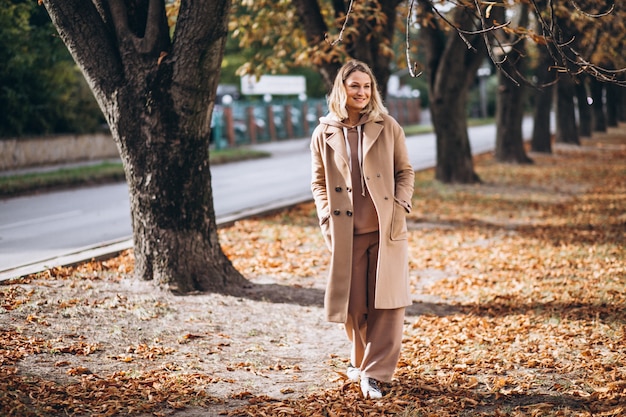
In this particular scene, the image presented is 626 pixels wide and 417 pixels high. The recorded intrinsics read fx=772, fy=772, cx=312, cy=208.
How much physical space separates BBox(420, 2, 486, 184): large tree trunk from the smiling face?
12460 mm

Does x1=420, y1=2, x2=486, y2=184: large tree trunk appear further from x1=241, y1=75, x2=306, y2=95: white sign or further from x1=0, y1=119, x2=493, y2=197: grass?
x1=241, y1=75, x2=306, y2=95: white sign

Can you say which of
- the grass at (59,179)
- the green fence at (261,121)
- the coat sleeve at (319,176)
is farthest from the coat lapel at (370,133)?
the green fence at (261,121)

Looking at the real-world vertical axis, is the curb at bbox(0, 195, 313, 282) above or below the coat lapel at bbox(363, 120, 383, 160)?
below

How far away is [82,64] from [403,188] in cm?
376

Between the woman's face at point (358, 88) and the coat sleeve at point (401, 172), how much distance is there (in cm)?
26

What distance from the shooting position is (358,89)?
492 cm

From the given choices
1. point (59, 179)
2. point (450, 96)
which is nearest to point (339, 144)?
point (450, 96)

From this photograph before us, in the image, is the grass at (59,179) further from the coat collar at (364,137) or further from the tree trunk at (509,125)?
the coat collar at (364,137)

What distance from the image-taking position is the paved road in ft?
31.7

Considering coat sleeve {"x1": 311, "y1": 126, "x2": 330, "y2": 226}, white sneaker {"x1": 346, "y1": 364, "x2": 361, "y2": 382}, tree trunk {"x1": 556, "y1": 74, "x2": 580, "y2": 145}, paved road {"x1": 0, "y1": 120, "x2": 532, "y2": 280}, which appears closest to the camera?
coat sleeve {"x1": 311, "y1": 126, "x2": 330, "y2": 226}

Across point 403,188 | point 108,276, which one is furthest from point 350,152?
point 108,276

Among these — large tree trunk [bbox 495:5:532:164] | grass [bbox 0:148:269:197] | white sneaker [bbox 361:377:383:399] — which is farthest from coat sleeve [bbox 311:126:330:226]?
large tree trunk [bbox 495:5:532:164]

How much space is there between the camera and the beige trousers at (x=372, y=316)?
4980mm

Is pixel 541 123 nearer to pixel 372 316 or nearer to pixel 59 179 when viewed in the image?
pixel 59 179
